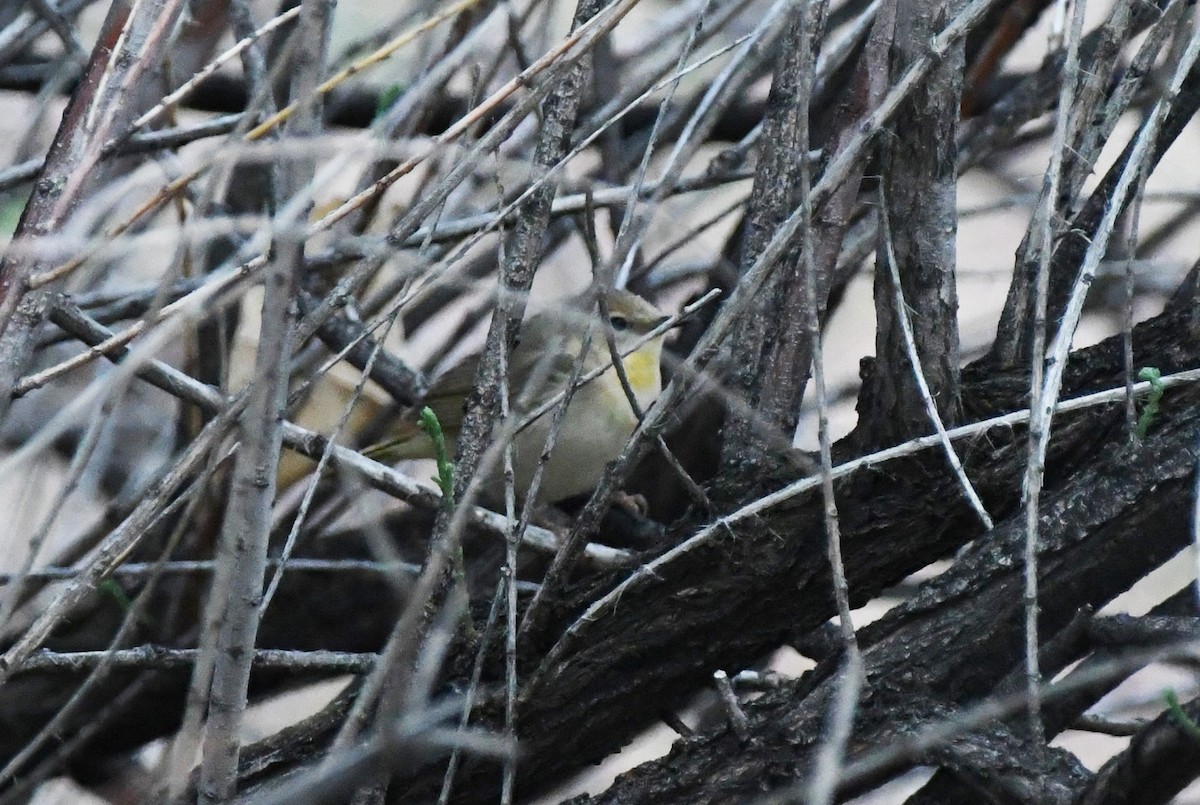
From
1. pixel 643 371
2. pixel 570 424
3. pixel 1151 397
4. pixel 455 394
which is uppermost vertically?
pixel 643 371

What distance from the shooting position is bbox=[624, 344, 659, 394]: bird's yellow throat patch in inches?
Result: 172

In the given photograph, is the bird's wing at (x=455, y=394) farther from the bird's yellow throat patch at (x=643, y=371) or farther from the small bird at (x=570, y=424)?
the bird's yellow throat patch at (x=643, y=371)

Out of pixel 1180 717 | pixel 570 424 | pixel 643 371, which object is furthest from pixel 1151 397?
pixel 643 371

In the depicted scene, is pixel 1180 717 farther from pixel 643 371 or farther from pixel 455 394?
pixel 643 371

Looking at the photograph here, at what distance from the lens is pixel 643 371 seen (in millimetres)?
4422

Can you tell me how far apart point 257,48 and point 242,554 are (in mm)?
1954

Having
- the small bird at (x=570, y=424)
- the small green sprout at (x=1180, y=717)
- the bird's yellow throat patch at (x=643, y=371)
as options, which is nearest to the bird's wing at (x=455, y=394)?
the small bird at (x=570, y=424)

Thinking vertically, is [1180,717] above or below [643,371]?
below

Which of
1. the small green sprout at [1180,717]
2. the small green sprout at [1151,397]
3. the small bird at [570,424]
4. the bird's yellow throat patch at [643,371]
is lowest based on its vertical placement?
the small green sprout at [1180,717]

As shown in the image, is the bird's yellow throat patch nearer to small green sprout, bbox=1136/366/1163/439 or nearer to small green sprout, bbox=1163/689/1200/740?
small green sprout, bbox=1136/366/1163/439

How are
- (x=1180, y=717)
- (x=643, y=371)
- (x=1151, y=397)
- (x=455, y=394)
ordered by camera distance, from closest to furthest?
1. (x=1180, y=717)
2. (x=1151, y=397)
3. (x=455, y=394)
4. (x=643, y=371)

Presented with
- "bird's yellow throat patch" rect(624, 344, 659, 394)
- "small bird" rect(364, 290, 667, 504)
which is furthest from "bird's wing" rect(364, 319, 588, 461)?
"bird's yellow throat patch" rect(624, 344, 659, 394)

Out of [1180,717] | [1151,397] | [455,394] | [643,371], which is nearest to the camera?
[1180,717]

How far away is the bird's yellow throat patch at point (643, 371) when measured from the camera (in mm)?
4363
